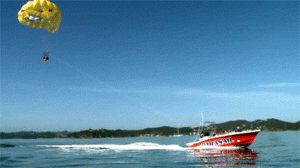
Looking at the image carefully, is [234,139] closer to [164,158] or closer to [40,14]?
[164,158]

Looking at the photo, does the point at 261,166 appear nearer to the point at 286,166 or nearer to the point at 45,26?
the point at 286,166

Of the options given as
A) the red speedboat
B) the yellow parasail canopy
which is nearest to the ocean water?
the red speedboat

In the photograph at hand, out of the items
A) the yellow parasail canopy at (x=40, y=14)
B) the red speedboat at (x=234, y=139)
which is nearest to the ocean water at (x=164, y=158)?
the red speedboat at (x=234, y=139)

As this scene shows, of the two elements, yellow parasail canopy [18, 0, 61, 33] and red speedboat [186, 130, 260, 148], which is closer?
yellow parasail canopy [18, 0, 61, 33]

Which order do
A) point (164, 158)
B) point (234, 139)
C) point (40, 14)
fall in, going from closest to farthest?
point (40, 14), point (164, 158), point (234, 139)

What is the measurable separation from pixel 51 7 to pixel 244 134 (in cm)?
2258

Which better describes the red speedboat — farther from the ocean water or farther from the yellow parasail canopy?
the yellow parasail canopy

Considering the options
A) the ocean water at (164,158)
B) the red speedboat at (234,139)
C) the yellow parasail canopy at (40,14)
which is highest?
the yellow parasail canopy at (40,14)

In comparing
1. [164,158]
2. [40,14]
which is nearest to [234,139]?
[164,158]

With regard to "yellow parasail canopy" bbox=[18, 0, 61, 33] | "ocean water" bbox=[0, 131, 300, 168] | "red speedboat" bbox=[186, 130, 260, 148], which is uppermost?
"yellow parasail canopy" bbox=[18, 0, 61, 33]

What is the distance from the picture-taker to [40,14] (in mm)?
16922

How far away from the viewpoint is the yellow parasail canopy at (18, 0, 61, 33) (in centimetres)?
1625

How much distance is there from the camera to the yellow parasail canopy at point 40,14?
16250mm

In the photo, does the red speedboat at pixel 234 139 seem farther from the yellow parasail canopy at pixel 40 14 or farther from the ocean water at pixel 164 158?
the yellow parasail canopy at pixel 40 14
